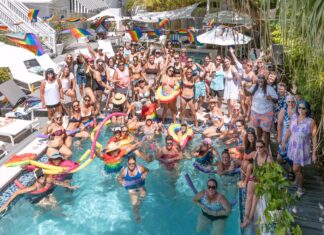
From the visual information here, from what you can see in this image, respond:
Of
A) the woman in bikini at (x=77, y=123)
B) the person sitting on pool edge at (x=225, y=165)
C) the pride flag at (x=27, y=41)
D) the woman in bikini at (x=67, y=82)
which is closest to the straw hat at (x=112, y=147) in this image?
the woman in bikini at (x=77, y=123)

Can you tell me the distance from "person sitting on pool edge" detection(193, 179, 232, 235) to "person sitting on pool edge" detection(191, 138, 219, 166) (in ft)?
5.64

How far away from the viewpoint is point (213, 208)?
591 cm

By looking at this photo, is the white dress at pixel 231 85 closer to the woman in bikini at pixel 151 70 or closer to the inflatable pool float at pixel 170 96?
the inflatable pool float at pixel 170 96

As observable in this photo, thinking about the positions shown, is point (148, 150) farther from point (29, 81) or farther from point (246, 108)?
point (29, 81)

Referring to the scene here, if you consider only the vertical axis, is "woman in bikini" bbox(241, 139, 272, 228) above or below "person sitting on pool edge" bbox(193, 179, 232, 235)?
above

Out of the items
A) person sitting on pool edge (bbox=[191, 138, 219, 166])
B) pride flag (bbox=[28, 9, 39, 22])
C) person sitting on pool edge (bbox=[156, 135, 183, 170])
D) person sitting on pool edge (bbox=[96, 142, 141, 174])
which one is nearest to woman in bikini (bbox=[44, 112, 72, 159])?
person sitting on pool edge (bbox=[96, 142, 141, 174])

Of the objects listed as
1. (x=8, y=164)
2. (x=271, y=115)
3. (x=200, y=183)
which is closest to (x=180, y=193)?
(x=200, y=183)

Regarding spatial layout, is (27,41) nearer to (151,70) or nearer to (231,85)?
(151,70)

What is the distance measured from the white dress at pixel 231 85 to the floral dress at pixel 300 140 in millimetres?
4076

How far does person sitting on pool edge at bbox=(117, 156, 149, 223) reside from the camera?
6805 millimetres

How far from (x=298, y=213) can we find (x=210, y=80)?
20.2 feet

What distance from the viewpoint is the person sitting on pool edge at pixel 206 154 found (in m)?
7.66

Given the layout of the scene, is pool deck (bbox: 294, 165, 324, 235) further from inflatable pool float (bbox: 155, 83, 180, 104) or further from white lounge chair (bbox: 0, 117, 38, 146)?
white lounge chair (bbox: 0, 117, 38, 146)

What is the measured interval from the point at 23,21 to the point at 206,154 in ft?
54.2
